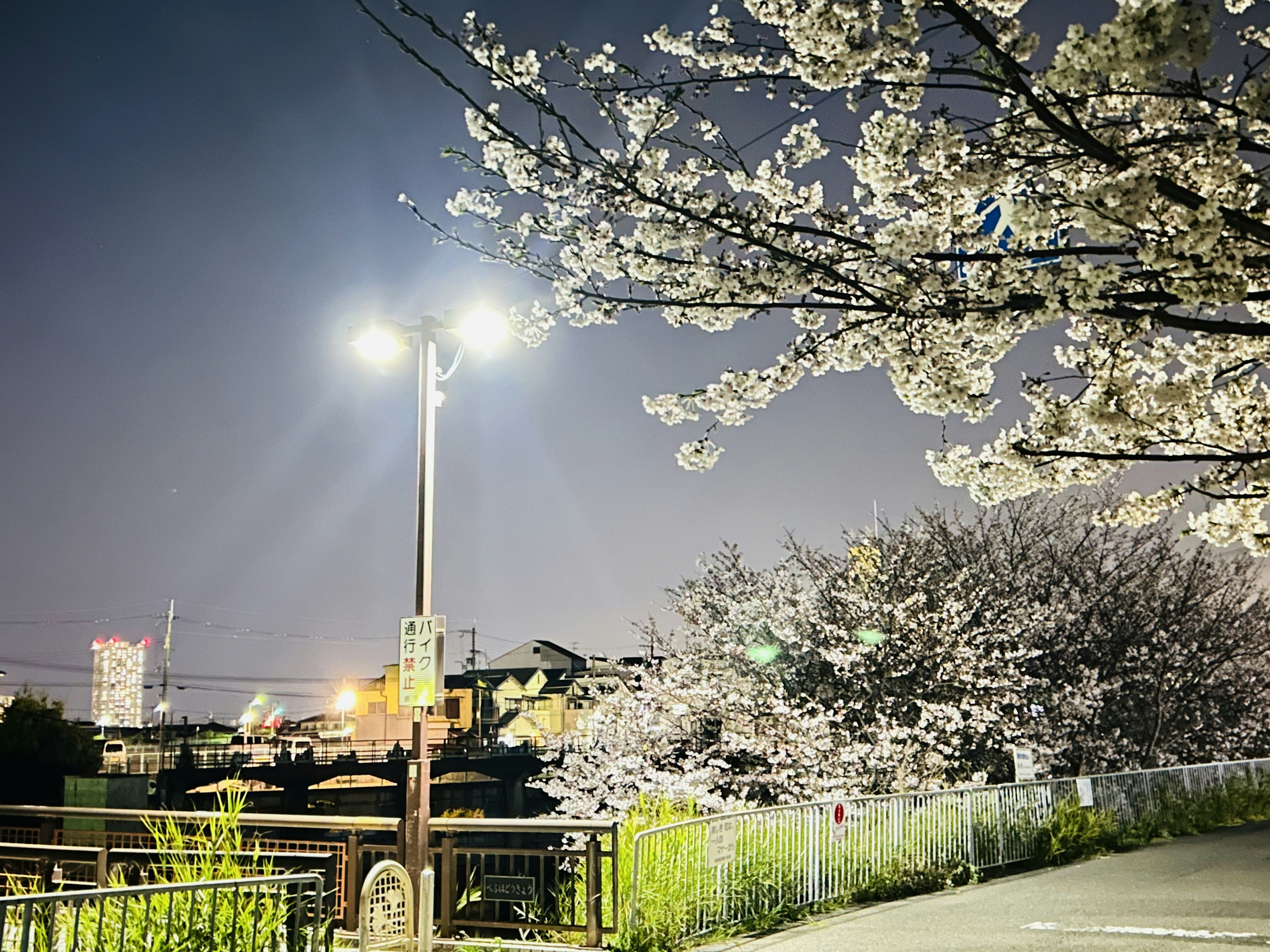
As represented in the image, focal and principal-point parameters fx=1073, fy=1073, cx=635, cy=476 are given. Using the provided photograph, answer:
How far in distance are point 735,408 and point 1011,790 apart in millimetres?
10496

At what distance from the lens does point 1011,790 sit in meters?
16.2

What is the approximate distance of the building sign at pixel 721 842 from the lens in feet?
34.3

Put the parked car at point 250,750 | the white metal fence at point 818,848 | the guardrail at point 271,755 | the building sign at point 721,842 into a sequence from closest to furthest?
the white metal fence at point 818,848 → the building sign at point 721,842 → the guardrail at point 271,755 → the parked car at point 250,750

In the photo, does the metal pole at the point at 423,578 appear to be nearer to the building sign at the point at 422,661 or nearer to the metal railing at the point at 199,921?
the building sign at the point at 422,661

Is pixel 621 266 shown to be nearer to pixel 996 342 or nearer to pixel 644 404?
pixel 644 404

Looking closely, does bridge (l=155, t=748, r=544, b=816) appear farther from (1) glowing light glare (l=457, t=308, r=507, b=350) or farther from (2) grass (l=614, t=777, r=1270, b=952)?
(1) glowing light glare (l=457, t=308, r=507, b=350)

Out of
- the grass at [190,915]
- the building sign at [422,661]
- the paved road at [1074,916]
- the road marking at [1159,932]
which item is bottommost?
the paved road at [1074,916]

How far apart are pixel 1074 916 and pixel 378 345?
9735mm

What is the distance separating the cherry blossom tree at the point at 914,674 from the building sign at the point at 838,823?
6.05 m

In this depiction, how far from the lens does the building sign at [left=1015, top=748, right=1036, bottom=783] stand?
55.4ft

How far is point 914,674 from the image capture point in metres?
20.6

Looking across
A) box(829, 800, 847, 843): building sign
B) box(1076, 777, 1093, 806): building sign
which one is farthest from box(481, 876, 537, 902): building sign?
box(1076, 777, 1093, 806): building sign

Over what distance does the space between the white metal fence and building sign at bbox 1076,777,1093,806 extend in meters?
0.02

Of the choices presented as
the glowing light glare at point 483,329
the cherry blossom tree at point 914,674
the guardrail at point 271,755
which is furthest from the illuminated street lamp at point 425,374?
the guardrail at point 271,755
